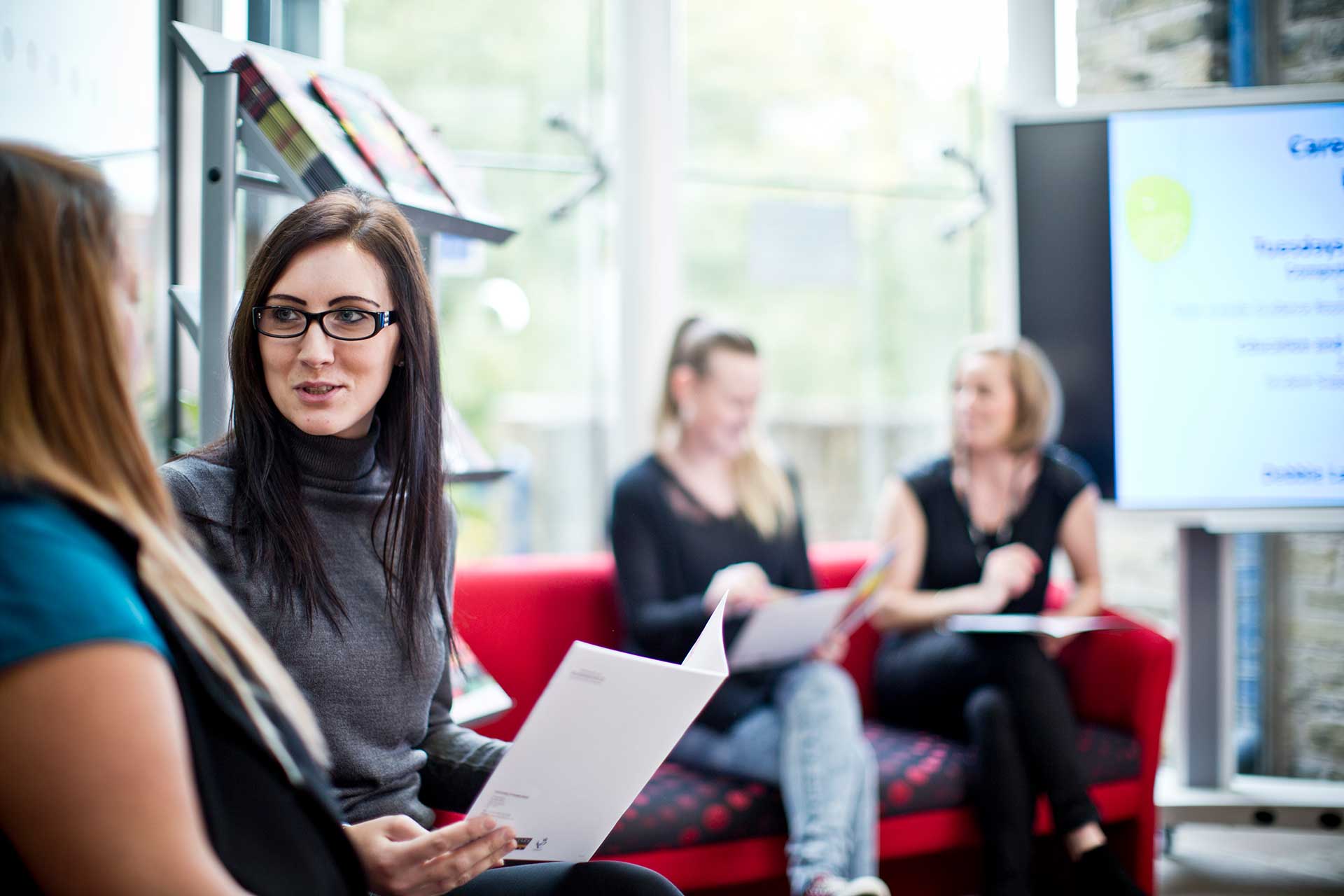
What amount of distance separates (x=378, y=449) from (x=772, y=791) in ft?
3.54

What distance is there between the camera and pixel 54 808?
681 mm

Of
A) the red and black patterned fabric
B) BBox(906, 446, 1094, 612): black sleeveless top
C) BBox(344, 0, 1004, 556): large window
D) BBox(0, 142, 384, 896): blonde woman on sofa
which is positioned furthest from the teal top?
BBox(344, 0, 1004, 556): large window

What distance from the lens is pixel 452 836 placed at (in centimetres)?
107

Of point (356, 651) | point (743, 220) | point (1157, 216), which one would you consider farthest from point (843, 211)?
point (356, 651)

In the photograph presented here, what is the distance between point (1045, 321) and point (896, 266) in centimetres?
88

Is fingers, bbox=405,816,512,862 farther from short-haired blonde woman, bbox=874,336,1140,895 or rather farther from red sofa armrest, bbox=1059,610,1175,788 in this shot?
red sofa armrest, bbox=1059,610,1175,788

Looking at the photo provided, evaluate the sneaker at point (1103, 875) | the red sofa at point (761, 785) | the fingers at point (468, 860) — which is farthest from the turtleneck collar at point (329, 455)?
the sneaker at point (1103, 875)

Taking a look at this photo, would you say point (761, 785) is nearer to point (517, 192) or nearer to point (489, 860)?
point (489, 860)

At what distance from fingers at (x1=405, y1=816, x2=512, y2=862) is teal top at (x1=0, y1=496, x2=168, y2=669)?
0.42m

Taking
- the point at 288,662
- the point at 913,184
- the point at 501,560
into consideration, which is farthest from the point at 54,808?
the point at 913,184

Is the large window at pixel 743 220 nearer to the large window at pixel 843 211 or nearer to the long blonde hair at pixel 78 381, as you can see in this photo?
the large window at pixel 843 211

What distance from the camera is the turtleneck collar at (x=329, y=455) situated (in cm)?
130

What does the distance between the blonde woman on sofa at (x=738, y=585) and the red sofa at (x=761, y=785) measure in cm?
9

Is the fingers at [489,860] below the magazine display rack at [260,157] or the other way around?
below
